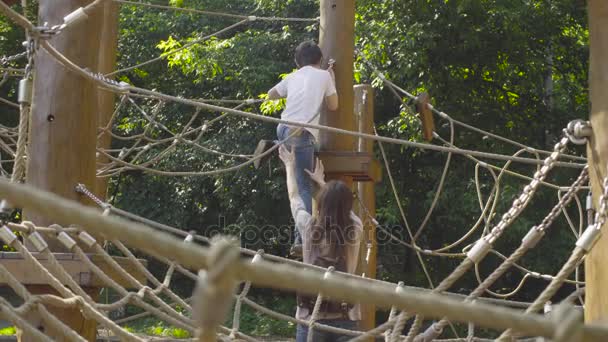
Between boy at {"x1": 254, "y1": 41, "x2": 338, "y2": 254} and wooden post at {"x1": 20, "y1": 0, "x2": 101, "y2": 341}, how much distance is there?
158 cm

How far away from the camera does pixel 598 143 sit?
2801mm

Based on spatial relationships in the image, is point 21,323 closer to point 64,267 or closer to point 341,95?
point 64,267

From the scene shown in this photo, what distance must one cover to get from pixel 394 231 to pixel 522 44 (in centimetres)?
291

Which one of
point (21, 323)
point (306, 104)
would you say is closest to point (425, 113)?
point (306, 104)

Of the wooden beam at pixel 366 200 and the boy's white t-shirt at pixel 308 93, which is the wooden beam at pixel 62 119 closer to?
the boy's white t-shirt at pixel 308 93

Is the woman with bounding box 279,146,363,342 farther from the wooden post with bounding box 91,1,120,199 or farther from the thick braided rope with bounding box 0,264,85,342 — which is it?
the wooden post with bounding box 91,1,120,199

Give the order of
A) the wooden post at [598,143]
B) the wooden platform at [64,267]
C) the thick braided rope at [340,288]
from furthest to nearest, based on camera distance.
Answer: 1. the wooden platform at [64,267]
2. the wooden post at [598,143]
3. the thick braided rope at [340,288]

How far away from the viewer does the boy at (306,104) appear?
17.3 feet

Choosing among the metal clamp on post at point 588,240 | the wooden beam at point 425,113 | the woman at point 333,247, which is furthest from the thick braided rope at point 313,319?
the wooden beam at point 425,113

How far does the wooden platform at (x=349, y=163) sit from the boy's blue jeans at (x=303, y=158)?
0.08 meters

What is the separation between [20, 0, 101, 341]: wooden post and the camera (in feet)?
12.3

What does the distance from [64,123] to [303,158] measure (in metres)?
1.75

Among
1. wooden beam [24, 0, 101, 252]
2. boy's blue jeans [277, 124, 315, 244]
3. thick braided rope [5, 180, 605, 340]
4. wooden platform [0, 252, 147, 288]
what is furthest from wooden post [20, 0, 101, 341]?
thick braided rope [5, 180, 605, 340]

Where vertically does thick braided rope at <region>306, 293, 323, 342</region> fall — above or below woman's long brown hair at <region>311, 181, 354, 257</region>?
below
